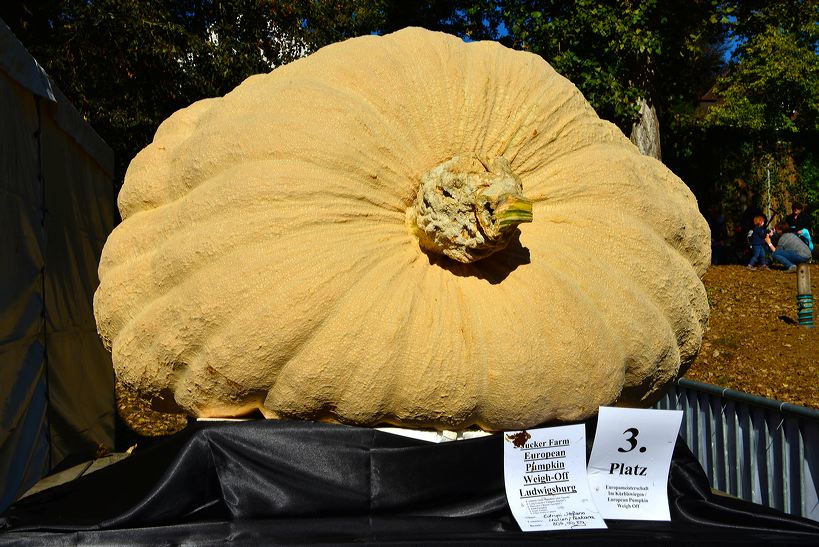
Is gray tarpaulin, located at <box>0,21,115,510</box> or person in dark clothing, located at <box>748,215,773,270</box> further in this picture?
person in dark clothing, located at <box>748,215,773,270</box>

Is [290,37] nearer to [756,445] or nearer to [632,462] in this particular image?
[756,445]

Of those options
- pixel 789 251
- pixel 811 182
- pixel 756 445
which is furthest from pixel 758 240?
pixel 756 445

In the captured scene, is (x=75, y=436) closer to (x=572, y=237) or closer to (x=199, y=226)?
(x=199, y=226)

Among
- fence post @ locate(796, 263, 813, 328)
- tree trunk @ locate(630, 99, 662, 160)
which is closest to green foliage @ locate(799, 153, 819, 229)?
tree trunk @ locate(630, 99, 662, 160)

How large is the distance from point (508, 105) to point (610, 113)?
7.68m

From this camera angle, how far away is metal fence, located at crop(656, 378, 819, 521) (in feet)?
11.6

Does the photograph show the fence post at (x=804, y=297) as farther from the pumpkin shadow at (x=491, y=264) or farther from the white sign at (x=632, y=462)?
the pumpkin shadow at (x=491, y=264)

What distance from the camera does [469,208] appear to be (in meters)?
2.29

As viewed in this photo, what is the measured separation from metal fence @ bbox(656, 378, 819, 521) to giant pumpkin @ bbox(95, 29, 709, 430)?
1210mm

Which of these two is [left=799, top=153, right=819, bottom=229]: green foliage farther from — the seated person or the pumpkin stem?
the pumpkin stem

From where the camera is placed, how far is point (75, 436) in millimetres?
5215

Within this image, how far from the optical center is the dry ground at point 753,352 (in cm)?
718

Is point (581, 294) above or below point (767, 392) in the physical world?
above

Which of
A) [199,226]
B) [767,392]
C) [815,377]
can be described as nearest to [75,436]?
[199,226]
